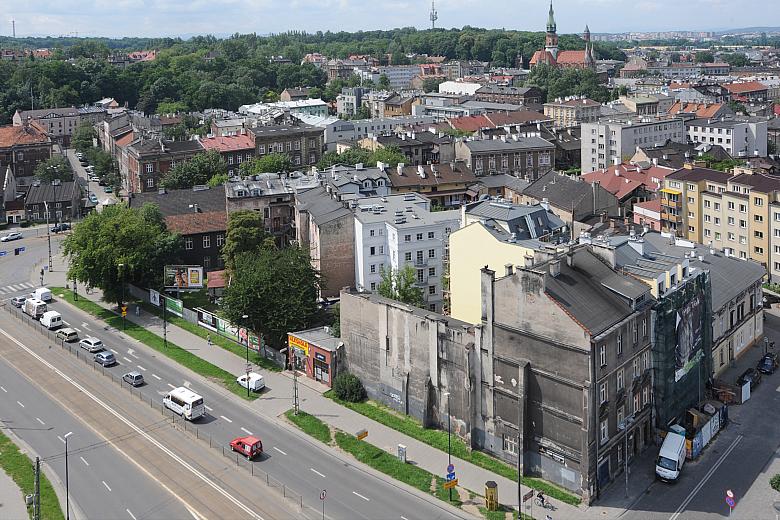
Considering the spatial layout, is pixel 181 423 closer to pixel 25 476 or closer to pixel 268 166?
pixel 25 476

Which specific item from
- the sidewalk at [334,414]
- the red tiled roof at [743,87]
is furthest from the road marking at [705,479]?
the red tiled roof at [743,87]

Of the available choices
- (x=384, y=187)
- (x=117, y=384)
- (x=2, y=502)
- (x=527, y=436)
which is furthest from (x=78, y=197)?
(x=527, y=436)

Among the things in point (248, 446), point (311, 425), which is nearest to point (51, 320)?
point (311, 425)

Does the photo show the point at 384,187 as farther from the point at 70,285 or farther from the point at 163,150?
the point at 163,150

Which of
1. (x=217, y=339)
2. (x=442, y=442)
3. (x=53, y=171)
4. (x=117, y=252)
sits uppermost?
(x=53, y=171)

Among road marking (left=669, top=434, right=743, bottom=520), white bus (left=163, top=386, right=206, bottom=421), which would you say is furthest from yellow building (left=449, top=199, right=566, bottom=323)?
white bus (left=163, top=386, right=206, bottom=421)

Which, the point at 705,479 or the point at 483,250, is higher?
the point at 483,250

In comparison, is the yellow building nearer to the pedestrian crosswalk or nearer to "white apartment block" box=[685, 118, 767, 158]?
the pedestrian crosswalk
